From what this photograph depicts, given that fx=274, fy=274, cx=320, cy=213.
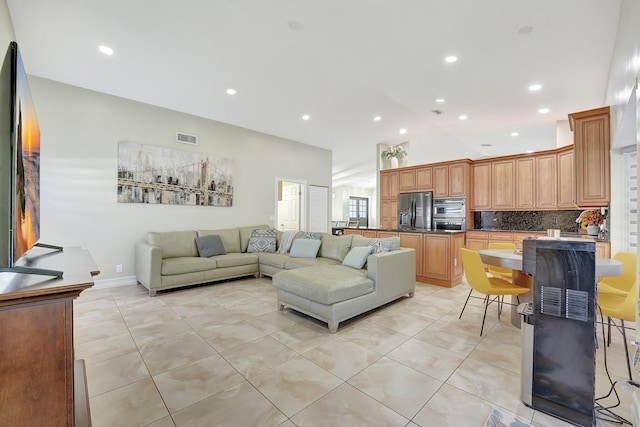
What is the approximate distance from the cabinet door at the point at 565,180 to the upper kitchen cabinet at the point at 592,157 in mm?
1449

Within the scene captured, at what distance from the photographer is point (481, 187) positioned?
227 inches

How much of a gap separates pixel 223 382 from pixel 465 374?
1.73m

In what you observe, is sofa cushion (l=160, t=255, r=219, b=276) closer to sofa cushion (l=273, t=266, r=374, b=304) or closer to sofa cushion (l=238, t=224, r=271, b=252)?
sofa cushion (l=238, t=224, r=271, b=252)

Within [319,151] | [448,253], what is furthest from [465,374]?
[319,151]

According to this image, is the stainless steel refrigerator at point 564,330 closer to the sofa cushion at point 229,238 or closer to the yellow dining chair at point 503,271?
the yellow dining chair at point 503,271

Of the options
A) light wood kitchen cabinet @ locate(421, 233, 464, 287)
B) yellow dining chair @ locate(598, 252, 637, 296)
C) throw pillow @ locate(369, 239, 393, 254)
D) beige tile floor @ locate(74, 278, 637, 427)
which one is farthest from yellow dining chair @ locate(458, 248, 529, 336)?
light wood kitchen cabinet @ locate(421, 233, 464, 287)

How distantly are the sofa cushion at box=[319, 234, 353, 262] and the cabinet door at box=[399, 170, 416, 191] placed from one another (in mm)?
2852

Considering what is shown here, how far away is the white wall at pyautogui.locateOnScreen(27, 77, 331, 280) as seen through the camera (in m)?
3.78

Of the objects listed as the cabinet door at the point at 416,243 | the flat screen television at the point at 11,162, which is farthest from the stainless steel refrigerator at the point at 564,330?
the cabinet door at the point at 416,243

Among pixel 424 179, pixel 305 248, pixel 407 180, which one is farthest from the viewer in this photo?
pixel 407 180

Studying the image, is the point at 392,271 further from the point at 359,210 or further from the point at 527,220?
the point at 359,210

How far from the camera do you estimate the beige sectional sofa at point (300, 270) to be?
9.23ft

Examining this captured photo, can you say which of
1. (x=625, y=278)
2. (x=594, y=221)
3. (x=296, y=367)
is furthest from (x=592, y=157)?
(x=296, y=367)

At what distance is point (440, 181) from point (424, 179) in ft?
1.19
